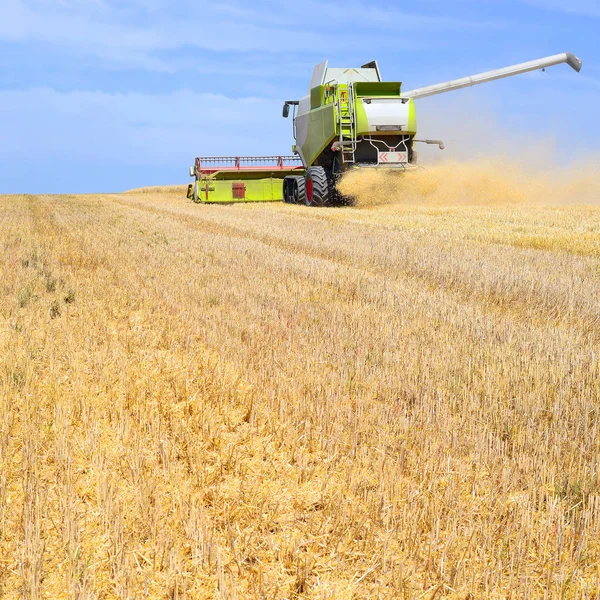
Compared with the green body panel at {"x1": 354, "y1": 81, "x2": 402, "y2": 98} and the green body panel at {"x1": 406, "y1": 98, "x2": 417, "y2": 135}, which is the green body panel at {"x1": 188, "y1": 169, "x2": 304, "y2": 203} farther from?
the green body panel at {"x1": 406, "y1": 98, "x2": 417, "y2": 135}

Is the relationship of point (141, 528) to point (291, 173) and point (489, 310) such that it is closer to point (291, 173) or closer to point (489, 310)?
point (489, 310)

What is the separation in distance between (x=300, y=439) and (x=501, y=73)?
19022mm

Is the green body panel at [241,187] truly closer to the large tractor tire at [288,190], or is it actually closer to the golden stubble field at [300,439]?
the large tractor tire at [288,190]

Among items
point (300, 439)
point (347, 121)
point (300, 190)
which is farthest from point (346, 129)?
point (300, 439)

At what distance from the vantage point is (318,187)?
1783 centimetres

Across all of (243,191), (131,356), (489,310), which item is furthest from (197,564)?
(243,191)

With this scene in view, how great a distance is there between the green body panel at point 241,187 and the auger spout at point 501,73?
495 cm

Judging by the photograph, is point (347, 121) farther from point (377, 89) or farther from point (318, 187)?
point (318, 187)

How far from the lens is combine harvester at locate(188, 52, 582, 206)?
54.4 feet

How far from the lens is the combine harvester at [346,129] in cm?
1658

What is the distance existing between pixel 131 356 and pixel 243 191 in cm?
1788

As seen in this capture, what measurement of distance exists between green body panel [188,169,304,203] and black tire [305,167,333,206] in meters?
3.29

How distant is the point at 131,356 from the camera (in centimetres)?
424

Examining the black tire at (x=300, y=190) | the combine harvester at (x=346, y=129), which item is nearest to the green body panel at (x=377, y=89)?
the combine harvester at (x=346, y=129)
